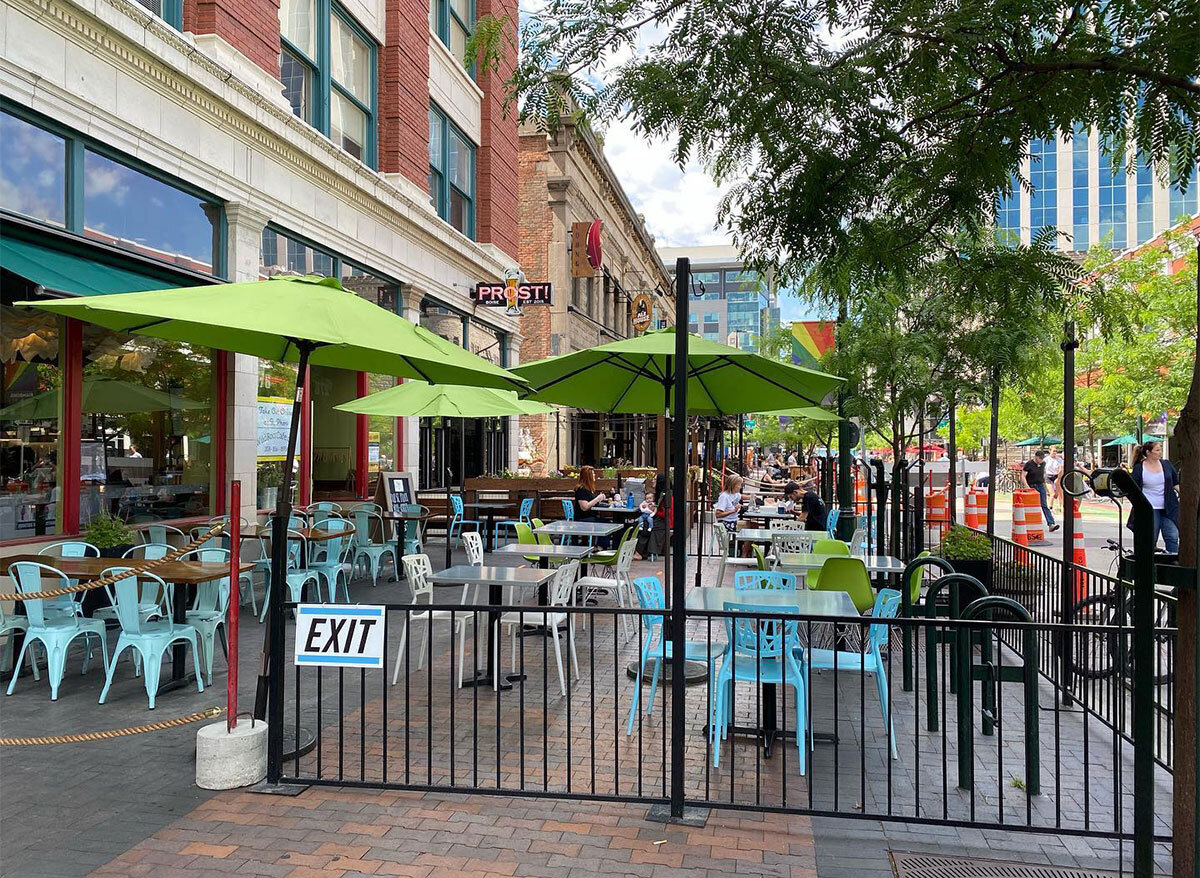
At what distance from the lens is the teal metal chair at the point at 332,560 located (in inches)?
431

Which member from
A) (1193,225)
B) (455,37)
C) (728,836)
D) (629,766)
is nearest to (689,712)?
(629,766)

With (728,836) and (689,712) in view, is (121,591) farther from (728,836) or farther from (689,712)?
(728,836)

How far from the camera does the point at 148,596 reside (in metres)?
8.36

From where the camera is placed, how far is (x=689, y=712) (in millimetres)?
7109

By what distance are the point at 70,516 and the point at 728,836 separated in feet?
28.5

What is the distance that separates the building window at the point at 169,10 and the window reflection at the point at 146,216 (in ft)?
7.39

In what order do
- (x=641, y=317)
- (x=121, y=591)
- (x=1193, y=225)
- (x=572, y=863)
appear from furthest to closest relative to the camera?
(x=641, y=317), (x=1193, y=225), (x=121, y=591), (x=572, y=863)

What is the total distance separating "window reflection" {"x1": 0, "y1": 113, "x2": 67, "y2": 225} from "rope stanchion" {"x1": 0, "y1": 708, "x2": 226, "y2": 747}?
19.1 ft

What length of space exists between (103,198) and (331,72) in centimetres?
672

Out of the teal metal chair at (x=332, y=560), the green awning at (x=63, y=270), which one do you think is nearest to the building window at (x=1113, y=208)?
the teal metal chair at (x=332, y=560)

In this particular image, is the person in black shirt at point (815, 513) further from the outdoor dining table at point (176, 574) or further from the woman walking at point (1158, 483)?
the outdoor dining table at point (176, 574)

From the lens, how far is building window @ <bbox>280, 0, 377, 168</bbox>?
15.2 metres

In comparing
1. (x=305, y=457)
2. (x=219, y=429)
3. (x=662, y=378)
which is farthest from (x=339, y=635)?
(x=305, y=457)

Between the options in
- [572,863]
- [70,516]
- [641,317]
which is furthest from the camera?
[641,317]
